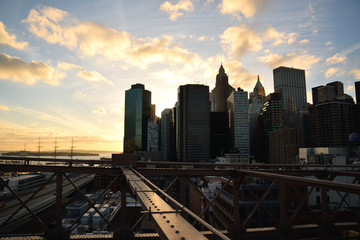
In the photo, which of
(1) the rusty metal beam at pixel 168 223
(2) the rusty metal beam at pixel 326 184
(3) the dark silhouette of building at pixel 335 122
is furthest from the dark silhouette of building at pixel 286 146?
(1) the rusty metal beam at pixel 168 223

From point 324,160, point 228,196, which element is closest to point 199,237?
point 228,196

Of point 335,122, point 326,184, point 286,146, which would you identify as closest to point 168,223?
point 326,184

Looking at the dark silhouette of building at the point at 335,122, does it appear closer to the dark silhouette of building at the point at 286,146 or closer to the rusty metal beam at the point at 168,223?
the dark silhouette of building at the point at 286,146

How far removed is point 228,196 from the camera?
4981cm

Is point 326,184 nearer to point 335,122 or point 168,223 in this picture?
point 168,223

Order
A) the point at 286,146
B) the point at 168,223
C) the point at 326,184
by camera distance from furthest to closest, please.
Result: the point at 286,146
the point at 326,184
the point at 168,223

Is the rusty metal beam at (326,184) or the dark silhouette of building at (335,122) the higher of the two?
the dark silhouette of building at (335,122)

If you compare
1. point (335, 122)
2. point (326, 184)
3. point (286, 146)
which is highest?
point (335, 122)

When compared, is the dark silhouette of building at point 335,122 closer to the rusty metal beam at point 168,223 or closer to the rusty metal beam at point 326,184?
the rusty metal beam at point 326,184

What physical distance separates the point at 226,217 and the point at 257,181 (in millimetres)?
10722

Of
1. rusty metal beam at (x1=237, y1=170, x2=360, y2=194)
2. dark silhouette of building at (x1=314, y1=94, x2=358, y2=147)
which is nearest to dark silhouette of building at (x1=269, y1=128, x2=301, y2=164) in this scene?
dark silhouette of building at (x1=314, y1=94, x2=358, y2=147)

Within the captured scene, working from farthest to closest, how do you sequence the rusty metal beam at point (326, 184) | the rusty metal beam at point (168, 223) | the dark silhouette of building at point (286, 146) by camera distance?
1. the dark silhouette of building at point (286, 146)
2. the rusty metal beam at point (326, 184)
3. the rusty metal beam at point (168, 223)

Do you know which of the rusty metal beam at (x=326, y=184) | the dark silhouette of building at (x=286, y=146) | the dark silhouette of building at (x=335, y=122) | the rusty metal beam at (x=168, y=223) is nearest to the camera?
the rusty metal beam at (x=168, y=223)

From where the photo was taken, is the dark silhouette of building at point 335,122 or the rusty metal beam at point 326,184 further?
the dark silhouette of building at point 335,122
